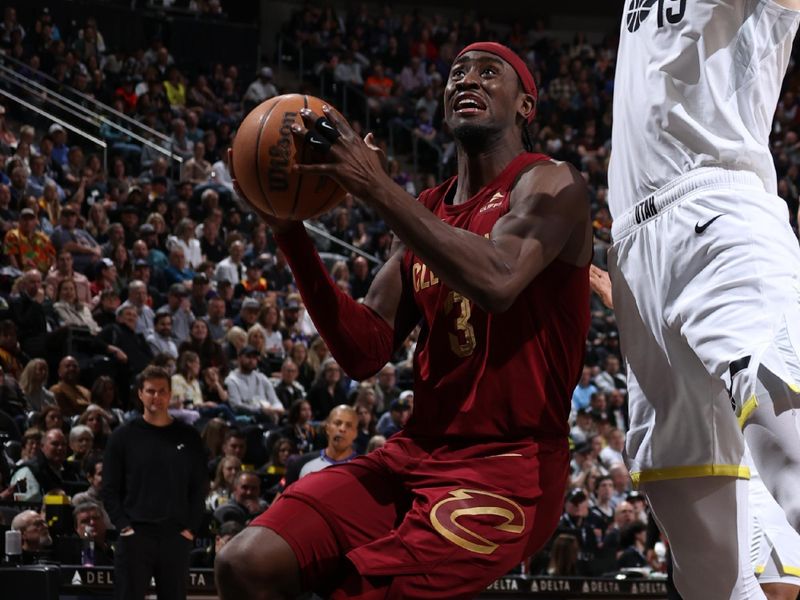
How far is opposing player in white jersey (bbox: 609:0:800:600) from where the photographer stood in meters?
2.71

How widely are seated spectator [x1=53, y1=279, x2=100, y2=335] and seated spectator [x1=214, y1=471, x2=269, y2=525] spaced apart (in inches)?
102

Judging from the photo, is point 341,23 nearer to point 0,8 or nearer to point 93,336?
point 0,8

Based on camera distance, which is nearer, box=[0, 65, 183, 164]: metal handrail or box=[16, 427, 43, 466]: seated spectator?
box=[16, 427, 43, 466]: seated spectator

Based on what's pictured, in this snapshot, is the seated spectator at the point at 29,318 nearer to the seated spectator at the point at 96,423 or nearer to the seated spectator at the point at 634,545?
the seated spectator at the point at 96,423

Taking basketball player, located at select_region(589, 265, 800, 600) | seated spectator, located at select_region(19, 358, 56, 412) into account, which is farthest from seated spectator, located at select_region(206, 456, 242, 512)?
basketball player, located at select_region(589, 265, 800, 600)

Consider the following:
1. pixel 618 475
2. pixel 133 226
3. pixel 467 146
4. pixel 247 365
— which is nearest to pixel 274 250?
pixel 133 226

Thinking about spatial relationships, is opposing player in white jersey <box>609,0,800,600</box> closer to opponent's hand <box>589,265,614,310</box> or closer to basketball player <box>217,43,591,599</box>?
basketball player <box>217,43,591,599</box>

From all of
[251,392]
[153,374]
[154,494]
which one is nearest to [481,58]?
[153,374]

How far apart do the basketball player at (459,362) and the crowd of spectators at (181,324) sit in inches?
148

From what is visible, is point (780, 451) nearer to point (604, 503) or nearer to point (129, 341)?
point (129, 341)

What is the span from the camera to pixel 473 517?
276 cm

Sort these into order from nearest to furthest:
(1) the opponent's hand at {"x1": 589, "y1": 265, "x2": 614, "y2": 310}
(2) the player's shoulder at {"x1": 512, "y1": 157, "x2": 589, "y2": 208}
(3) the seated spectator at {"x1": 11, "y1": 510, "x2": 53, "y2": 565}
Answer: (2) the player's shoulder at {"x1": 512, "y1": 157, "x2": 589, "y2": 208}, (1) the opponent's hand at {"x1": 589, "y1": 265, "x2": 614, "y2": 310}, (3) the seated spectator at {"x1": 11, "y1": 510, "x2": 53, "y2": 565}

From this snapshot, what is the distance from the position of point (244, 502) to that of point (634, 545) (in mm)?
3614

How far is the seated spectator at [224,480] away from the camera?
8930 millimetres
